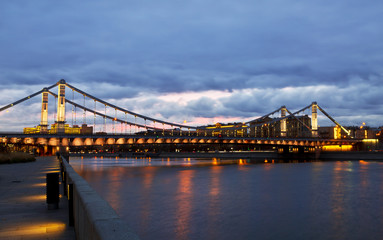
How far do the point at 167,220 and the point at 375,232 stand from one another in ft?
31.8

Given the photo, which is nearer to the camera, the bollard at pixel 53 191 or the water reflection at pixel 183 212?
the bollard at pixel 53 191

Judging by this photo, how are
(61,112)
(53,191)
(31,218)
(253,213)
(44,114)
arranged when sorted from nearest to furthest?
(31,218)
(53,191)
(253,213)
(61,112)
(44,114)

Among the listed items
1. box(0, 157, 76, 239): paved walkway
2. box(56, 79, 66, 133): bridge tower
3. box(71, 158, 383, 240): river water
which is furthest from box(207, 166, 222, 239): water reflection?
box(56, 79, 66, 133): bridge tower

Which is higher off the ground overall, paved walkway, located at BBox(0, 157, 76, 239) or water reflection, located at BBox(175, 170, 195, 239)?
paved walkway, located at BBox(0, 157, 76, 239)

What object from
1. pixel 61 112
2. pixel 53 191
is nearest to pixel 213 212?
pixel 53 191

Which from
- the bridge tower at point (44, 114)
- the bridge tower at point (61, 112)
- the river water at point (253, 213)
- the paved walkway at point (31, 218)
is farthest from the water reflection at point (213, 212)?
the bridge tower at point (44, 114)

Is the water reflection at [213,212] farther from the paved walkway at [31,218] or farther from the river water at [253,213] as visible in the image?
the paved walkway at [31,218]

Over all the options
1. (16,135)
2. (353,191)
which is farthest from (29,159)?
(353,191)

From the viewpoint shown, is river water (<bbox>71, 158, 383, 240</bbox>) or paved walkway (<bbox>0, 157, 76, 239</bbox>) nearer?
paved walkway (<bbox>0, 157, 76, 239</bbox>)

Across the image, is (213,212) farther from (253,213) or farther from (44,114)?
(44,114)

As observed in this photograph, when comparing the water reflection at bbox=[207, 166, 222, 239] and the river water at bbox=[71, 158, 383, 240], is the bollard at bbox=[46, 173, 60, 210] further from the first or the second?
the water reflection at bbox=[207, 166, 222, 239]

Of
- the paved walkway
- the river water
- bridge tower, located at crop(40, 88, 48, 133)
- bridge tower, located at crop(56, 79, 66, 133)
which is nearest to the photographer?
the paved walkway

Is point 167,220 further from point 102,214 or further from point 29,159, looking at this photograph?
point 29,159

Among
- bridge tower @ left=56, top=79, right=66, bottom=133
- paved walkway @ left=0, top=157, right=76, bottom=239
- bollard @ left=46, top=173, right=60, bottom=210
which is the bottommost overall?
paved walkway @ left=0, top=157, right=76, bottom=239
